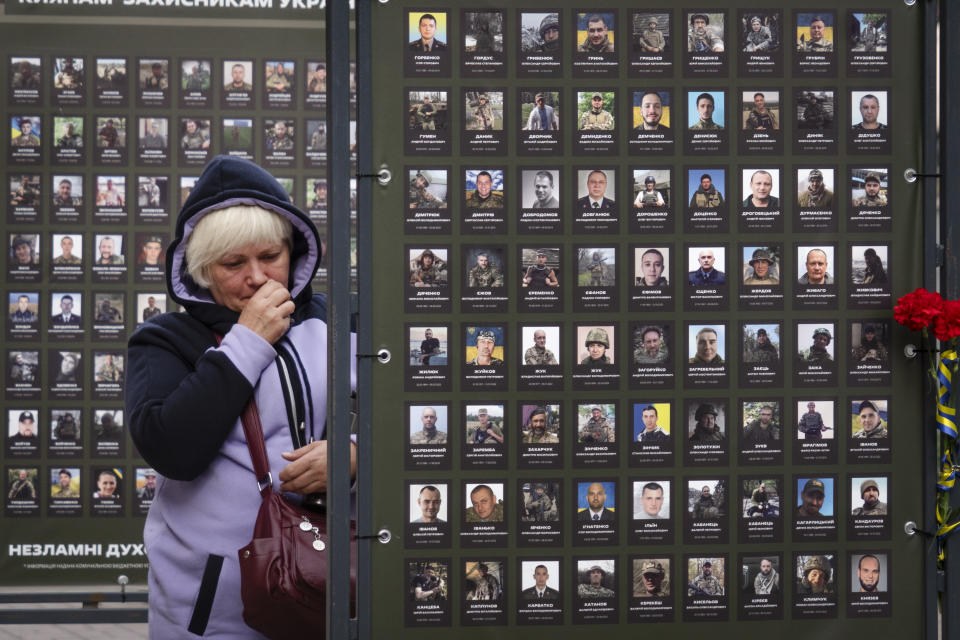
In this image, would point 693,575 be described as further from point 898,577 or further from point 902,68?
point 902,68

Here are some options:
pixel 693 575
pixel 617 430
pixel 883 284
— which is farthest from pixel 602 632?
pixel 883 284

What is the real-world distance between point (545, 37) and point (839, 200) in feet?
2.74

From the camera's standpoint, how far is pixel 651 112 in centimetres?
245

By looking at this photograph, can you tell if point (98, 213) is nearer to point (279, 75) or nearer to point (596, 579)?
point (279, 75)

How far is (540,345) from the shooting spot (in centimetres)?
243

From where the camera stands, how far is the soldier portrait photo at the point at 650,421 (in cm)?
246

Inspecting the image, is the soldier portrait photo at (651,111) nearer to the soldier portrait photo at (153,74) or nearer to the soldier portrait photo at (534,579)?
the soldier portrait photo at (534,579)

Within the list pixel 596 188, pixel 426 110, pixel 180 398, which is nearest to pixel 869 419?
pixel 596 188

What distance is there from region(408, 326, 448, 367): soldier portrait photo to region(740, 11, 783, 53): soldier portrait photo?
1039 mm

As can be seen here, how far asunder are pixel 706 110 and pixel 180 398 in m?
1.73

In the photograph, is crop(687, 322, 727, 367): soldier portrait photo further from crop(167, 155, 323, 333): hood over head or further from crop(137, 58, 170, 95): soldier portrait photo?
crop(137, 58, 170, 95): soldier portrait photo

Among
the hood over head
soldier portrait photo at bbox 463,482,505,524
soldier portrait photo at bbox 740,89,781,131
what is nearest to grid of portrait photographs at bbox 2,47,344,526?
the hood over head

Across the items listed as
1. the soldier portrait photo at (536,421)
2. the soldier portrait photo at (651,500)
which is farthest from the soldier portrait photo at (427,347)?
the soldier portrait photo at (651,500)

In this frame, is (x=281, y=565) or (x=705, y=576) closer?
(x=705, y=576)
